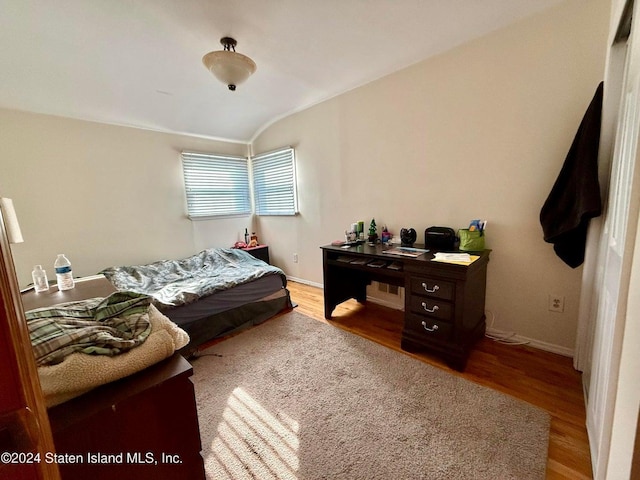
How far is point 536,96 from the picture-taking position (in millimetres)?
1771

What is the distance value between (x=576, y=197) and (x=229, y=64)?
2368mm

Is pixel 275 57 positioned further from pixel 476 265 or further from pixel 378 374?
pixel 378 374

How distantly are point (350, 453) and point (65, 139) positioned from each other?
12.2 ft

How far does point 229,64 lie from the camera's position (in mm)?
1777

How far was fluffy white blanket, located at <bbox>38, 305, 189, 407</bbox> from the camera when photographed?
2.17 ft

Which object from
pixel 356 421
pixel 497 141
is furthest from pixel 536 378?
pixel 497 141

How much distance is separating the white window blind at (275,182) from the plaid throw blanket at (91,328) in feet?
8.87

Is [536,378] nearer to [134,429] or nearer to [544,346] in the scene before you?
[544,346]

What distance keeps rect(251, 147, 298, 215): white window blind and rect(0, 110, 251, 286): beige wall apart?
2.74ft

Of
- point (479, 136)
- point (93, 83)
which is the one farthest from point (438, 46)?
point (93, 83)

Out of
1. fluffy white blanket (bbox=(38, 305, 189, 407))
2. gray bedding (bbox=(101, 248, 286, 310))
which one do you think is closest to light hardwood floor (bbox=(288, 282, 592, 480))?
gray bedding (bbox=(101, 248, 286, 310))

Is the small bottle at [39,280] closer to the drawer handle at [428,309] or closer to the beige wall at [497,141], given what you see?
the drawer handle at [428,309]

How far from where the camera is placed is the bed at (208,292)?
208 cm

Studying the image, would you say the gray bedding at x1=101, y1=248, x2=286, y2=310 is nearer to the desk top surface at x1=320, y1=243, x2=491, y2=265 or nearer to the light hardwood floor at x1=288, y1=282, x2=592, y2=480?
the desk top surface at x1=320, y1=243, x2=491, y2=265
